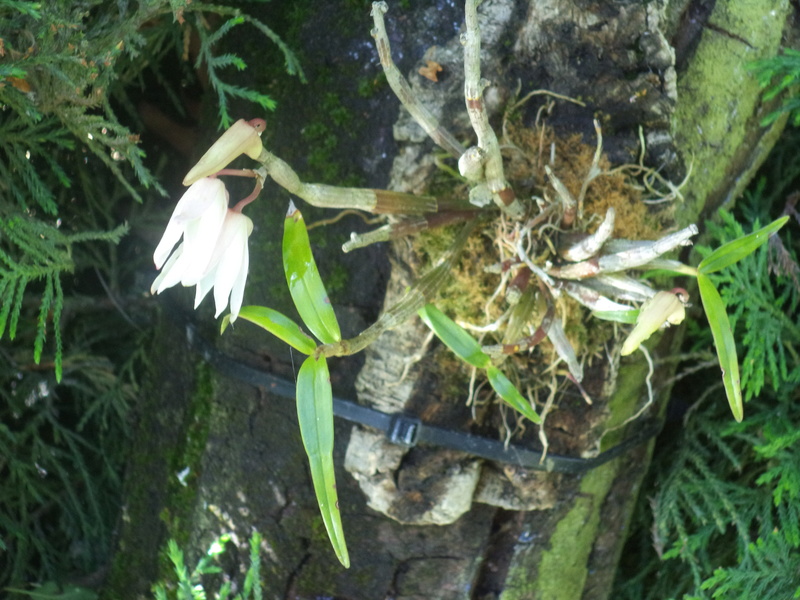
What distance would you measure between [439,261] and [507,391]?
24 centimetres

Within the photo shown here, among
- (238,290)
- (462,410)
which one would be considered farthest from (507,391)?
(238,290)

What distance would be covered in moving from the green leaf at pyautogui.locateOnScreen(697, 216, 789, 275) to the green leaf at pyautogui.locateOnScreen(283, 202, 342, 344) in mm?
507

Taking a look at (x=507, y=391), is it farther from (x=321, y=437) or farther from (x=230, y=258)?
(x=230, y=258)

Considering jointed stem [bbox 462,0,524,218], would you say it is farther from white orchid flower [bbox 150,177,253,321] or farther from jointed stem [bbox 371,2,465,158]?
white orchid flower [bbox 150,177,253,321]

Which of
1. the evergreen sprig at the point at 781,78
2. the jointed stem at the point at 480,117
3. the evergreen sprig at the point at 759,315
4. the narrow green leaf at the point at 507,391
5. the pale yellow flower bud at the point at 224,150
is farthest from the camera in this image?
the evergreen sprig at the point at 759,315

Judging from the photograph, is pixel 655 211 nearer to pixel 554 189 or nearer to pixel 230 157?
pixel 554 189

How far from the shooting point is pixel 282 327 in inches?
38.4

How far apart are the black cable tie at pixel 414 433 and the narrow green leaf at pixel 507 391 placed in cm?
18

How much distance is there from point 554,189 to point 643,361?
39cm

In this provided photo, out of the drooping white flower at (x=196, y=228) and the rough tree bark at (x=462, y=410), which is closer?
the drooping white flower at (x=196, y=228)

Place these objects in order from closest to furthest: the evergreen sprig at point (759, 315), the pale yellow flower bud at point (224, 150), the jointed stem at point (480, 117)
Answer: the pale yellow flower bud at point (224, 150) → the jointed stem at point (480, 117) → the evergreen sprig at point (759, 315)

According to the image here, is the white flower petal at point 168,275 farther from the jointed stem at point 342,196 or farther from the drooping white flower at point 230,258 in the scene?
the jointed stem at point 342,196

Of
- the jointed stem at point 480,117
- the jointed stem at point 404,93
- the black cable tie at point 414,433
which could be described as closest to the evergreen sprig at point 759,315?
the black cable tie at point 414,433

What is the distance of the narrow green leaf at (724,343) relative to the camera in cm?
95
